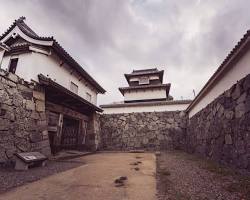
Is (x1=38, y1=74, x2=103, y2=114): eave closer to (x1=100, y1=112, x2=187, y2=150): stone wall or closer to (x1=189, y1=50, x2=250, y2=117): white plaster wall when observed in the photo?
(x1=100, y1=112, x2=187, y2=150): stone wall

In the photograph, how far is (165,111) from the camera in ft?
52.2

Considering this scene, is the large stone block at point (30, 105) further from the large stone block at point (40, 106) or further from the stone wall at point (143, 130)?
the stone wall at point (143, 130)

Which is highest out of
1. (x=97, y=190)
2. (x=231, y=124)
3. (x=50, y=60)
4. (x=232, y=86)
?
(x=50, y=60)

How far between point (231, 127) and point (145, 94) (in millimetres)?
17033

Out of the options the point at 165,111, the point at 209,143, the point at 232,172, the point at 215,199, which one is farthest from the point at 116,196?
the point at 165,111

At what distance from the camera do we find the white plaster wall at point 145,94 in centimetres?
2195

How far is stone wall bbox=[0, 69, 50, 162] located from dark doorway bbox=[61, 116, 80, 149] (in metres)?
2.59

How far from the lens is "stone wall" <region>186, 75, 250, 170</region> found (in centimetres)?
475

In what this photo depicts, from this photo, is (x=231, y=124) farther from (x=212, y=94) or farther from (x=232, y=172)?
(x=212, y=94)

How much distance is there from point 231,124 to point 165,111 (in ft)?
33.6

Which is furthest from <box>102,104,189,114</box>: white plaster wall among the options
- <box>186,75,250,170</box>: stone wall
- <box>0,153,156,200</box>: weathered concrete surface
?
<box>0,153,156,200</box>: weathered concrete surface

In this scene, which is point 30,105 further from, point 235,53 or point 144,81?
point 144,81

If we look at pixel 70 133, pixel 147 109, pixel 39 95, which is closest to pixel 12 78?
pixel 39 95

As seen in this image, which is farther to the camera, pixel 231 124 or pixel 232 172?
pixel 231 124
